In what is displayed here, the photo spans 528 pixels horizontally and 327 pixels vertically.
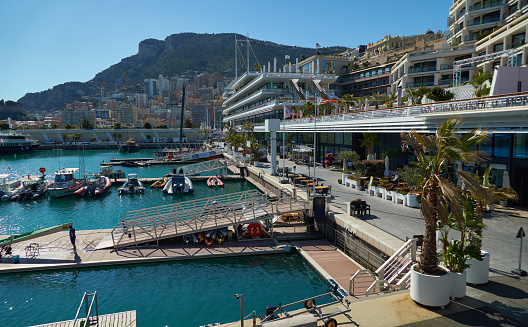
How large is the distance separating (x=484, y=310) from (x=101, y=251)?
18.5m

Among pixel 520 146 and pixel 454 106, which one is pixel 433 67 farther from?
pixel 454 106

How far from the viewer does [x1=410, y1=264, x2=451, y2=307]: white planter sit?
Result: 8586 mm

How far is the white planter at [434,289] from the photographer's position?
8.59 metres

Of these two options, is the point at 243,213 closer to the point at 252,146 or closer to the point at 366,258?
the point at 366,258

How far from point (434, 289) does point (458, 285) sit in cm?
91

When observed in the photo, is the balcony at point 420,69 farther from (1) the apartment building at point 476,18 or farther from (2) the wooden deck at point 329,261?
(2) the wooden deck at point 329,261

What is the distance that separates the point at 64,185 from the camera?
3838 centimetres

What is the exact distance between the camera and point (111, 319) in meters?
11.2

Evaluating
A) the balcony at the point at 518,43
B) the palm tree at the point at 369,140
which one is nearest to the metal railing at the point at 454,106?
the palm tree at the point at 369,140

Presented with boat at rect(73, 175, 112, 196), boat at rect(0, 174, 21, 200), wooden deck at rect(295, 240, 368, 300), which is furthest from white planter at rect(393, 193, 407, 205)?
boat at rect(0, 174, 21, 200)

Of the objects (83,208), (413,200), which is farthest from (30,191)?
(413,200)

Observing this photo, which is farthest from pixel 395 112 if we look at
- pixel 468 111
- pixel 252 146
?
pixel 252 146

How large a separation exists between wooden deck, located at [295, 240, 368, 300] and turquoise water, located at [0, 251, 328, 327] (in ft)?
1.69

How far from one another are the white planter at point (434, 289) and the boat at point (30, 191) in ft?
138
